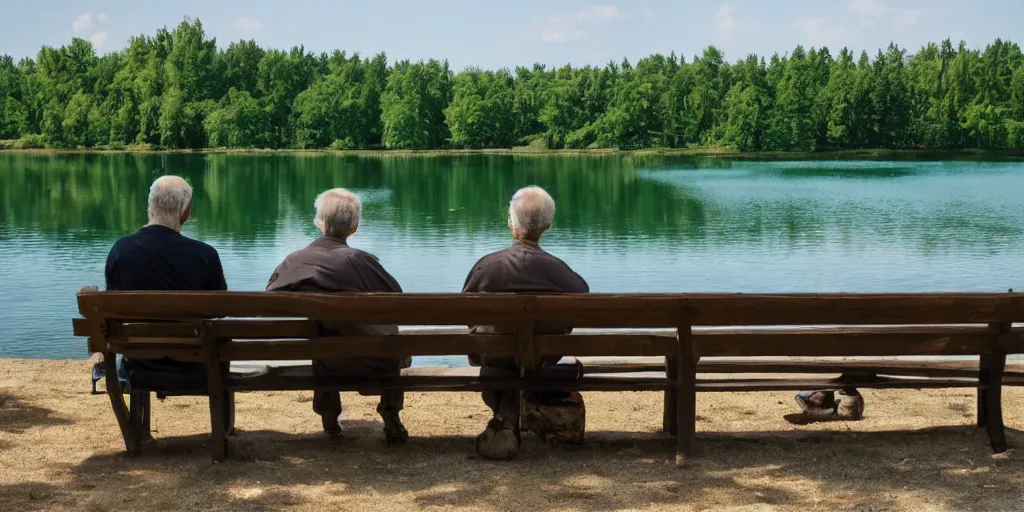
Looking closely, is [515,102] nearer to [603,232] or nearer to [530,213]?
[603,232]

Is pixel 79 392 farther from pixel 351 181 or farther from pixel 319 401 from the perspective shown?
pixel 351 181

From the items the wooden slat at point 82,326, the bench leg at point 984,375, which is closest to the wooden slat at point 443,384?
the wooden slat at point 82,326

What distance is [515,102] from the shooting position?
146000 mm

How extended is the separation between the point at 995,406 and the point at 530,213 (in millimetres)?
2512

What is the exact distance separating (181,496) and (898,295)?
3.38 metres

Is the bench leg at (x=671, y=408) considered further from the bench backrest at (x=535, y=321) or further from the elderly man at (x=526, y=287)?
the elderly man at (x=526, y=287)

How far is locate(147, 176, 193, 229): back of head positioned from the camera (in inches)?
239

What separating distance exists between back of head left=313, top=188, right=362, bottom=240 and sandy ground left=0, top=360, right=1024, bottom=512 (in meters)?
1.12

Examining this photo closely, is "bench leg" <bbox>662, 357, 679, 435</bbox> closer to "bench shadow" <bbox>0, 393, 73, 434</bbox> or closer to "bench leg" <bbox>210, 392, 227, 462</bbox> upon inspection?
"bench leg" <bbox>210, 392, 227, 462</bbox>

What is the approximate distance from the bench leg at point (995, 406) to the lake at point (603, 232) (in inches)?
459

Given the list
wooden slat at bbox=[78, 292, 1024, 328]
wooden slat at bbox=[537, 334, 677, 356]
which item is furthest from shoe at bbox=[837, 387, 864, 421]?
wooden slat at bbox=[537, 334, 677, 356]

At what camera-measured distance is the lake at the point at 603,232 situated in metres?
22.9

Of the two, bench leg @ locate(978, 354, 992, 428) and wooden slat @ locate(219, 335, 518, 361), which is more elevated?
wooden slat @ locate(219, 335, 518, 361)

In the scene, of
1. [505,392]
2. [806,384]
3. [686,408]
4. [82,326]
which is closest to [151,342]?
[82,326]
